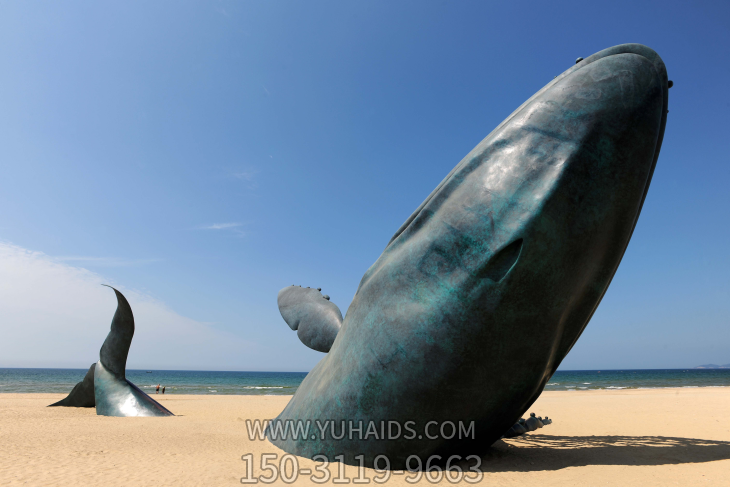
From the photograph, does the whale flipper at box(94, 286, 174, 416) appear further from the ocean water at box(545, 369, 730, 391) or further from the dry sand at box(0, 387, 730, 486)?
the ocean water at box(545, 369, 730, 391)

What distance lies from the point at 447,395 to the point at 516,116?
9.26 ft

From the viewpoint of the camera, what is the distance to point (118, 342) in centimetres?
1073

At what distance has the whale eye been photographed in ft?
12.3

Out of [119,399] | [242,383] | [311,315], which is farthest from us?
[242,383]

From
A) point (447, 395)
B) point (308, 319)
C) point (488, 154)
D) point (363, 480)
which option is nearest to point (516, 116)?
point (488, 154)

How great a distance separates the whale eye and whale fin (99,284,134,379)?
992 cm

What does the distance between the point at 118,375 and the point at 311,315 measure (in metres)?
7.04

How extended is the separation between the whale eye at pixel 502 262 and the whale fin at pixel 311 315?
9.51 feet

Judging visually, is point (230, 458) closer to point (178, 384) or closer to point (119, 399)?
point (119, 399)

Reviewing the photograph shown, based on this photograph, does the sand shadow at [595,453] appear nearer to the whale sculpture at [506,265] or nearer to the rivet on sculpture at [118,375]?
the whale sculpture at [506,265]

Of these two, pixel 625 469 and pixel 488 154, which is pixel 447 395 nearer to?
pixel 625 469

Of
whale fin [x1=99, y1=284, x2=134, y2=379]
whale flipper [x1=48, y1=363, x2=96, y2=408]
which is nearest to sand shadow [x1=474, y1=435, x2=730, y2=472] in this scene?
whale fin [x1=99, y1=284, x2=134, y2=379]

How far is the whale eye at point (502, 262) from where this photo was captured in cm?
376

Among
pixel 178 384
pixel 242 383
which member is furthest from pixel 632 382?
pixel 178 384
